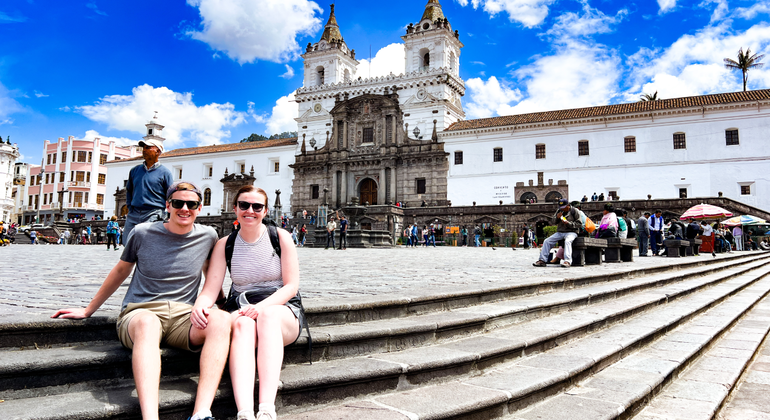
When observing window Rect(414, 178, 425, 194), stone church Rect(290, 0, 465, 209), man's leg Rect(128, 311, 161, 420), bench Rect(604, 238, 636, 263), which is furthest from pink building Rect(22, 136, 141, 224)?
man's leg Rect(128, 311, 161, 420)

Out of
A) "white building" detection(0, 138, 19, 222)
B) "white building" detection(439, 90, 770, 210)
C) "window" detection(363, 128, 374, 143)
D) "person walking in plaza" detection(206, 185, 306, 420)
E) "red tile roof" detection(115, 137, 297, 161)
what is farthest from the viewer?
"white building" detection(0, 138, 19, 222)

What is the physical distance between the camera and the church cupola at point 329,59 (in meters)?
43.3

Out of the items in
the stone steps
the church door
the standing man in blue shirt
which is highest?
the church door

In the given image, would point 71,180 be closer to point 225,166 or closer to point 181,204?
point 225,166

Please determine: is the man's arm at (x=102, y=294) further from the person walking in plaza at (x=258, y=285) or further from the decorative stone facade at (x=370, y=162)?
the decorative stone facade at (x=370, y=162)

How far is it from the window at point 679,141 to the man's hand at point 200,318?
35479mm

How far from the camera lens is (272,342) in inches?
107

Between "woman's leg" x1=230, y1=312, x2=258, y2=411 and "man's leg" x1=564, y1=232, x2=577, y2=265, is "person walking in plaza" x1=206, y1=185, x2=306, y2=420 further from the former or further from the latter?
"man's leg" x1=564, y1=232, x2=577, y2=265

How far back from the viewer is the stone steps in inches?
109

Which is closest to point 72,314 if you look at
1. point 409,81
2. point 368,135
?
point 368,135

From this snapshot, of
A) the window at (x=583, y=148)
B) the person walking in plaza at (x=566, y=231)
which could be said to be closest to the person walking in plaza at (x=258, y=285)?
the person walking in plaza at (x=566, y=231)

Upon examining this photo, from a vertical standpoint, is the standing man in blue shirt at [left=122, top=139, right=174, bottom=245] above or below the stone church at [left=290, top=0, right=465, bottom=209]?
below

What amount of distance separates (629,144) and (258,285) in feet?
113

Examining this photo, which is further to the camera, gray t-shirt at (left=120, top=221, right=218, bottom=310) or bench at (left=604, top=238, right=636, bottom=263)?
bench at (left=604, top=238, right=636, bottom=263)
